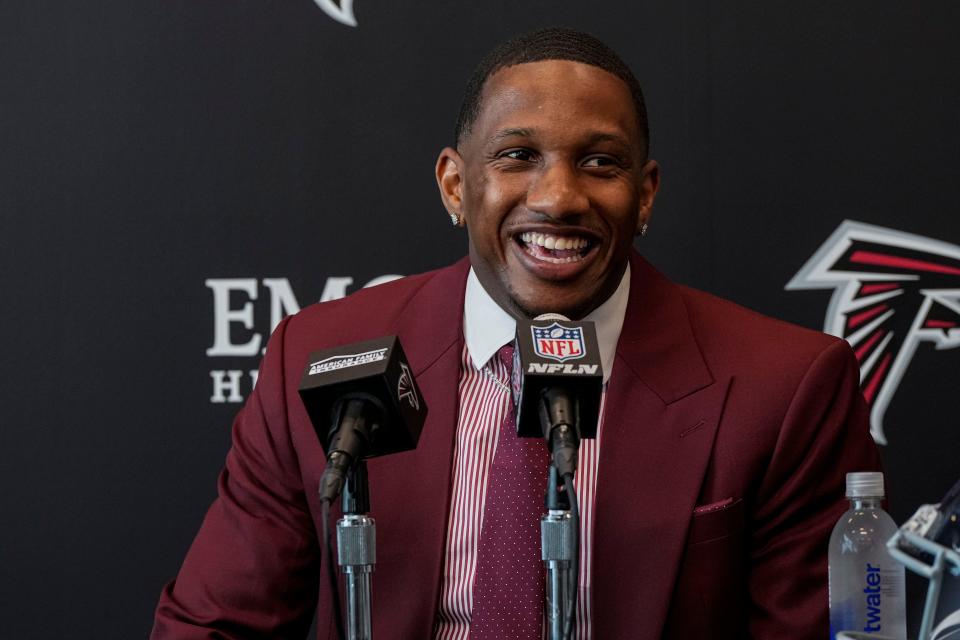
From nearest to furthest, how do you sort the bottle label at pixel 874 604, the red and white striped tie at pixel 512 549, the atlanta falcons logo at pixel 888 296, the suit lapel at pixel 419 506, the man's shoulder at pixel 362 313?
the bottle label at pixel 874 604 < the red and white striped tie at pixel 512 549 < the suit lapel at pixel 419 506 < the man's shoulder at pixel 362 313 < the atlanta falcons logo at pixel 888 296

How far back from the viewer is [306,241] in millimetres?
2775

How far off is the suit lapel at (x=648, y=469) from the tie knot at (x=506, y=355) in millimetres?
171

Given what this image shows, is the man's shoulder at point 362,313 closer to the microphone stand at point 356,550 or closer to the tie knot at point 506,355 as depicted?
the tie knot at point 506,355

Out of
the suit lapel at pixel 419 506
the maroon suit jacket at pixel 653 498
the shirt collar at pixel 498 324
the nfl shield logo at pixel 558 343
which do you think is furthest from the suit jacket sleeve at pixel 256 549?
the nfl shield logo at pixel 558 343

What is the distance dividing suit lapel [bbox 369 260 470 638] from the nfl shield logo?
2.17 ft

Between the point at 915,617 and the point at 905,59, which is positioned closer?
the point at 915,617

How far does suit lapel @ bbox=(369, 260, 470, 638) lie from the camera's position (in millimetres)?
2037

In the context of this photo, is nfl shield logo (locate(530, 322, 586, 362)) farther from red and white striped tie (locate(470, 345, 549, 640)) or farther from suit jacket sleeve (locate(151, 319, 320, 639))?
suit jacket sleeve (locate(151, 319, 320, 639))

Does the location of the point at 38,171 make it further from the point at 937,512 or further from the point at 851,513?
the point at 937,512

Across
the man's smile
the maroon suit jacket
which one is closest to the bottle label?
the maroon suit jacket

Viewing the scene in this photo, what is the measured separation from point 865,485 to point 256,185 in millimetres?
1574

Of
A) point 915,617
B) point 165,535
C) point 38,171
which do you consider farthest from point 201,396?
point 915,617

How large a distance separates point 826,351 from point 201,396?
1.31m

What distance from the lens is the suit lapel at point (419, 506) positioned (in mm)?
2037
